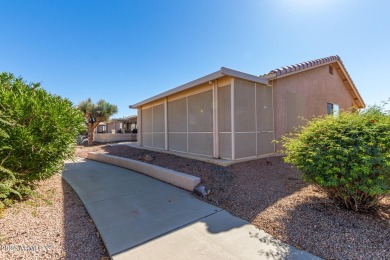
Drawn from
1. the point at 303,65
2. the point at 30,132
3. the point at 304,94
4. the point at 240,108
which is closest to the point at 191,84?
the point at 240,108

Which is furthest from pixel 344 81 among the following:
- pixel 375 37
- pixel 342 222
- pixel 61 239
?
pixel 61 239

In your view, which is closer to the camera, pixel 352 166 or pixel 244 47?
pixel 352 166

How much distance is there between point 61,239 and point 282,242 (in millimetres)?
Answer: 3427

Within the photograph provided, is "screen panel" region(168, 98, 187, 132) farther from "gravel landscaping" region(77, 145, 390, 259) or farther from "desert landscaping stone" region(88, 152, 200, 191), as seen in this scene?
"gravel landscaping" region(77, 145, 390, 259)

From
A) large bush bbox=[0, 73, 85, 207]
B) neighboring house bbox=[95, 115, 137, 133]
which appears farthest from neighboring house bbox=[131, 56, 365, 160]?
neighboring house bbox=[95, 115, 137, 133]

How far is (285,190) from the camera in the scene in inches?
183

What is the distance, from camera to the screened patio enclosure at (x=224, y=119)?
22.1 feet

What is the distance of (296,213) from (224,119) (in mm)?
4116

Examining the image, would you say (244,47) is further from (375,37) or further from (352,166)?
(352,166)

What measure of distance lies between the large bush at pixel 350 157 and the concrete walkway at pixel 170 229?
5.07 ft

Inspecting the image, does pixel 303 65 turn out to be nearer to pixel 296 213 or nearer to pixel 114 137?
pixel 296 213

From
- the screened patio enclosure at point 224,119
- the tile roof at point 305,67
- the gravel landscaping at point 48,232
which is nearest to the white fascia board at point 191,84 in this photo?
the screened patio enclosure at point 224,119

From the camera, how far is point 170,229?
10.2 ft

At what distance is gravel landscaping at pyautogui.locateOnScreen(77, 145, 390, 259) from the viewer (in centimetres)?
253
